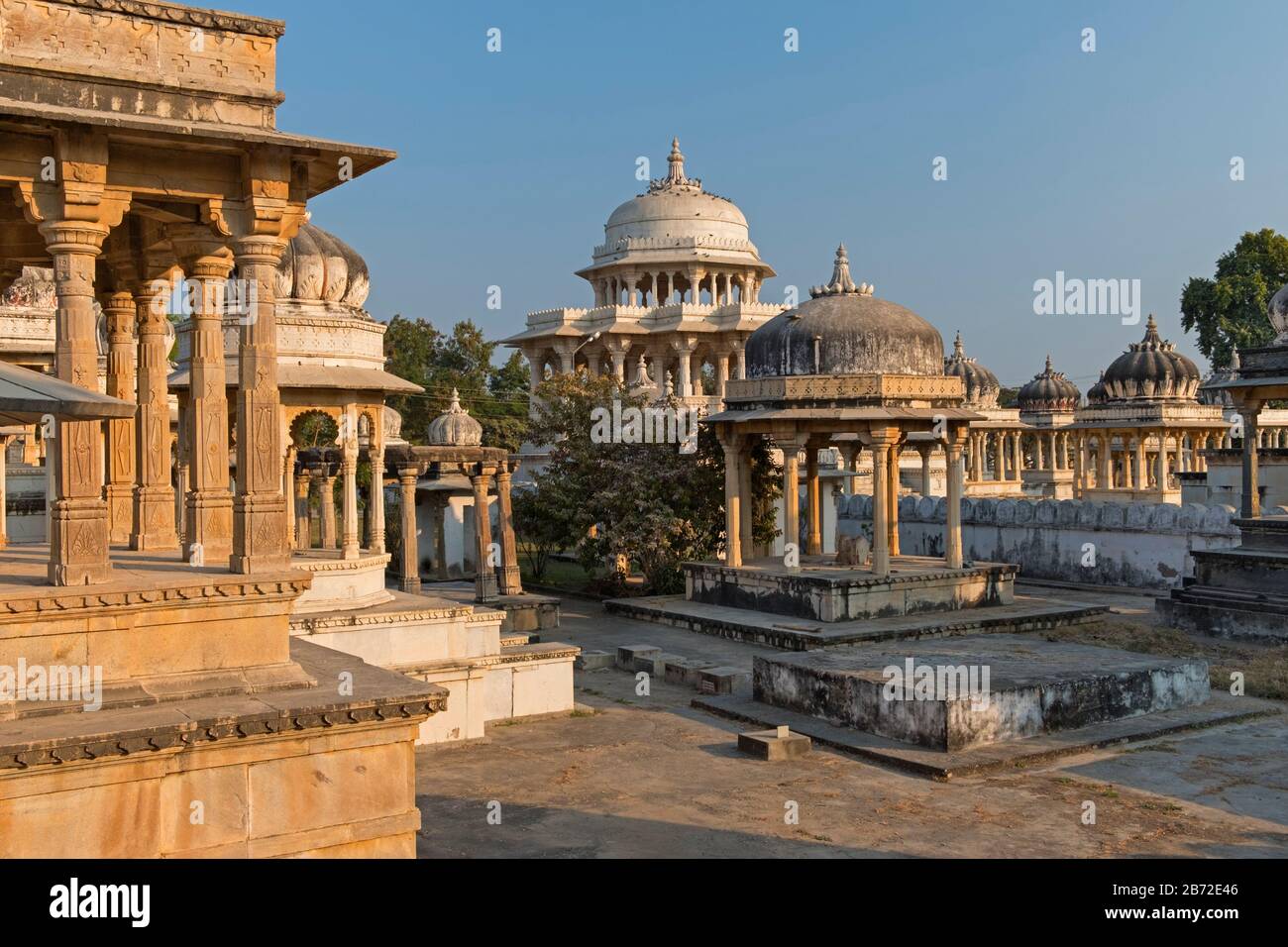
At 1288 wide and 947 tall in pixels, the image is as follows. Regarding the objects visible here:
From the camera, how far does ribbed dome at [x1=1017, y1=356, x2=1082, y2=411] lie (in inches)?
2004

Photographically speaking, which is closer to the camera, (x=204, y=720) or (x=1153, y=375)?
(x=204, y=720)

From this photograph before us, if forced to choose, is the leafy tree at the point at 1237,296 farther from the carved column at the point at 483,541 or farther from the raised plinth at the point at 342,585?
the raised plinth at the point at 342,585

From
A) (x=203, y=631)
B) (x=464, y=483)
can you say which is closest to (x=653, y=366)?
(x=464, y=483)

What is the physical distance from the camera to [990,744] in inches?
481

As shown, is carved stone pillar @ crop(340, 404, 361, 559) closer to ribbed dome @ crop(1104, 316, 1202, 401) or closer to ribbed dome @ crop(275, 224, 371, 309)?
ribbed dome @ crop(275, 224, 371, 309)

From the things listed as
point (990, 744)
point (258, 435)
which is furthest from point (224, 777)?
point (990, 744)

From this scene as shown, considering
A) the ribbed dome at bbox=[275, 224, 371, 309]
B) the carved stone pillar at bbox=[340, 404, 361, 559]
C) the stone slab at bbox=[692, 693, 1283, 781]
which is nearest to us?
the stone slab at bbox=[692, 693, 1283, 781]

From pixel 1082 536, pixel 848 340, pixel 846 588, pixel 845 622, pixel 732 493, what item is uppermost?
pixel 848 340

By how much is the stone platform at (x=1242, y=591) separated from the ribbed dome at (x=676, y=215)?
31653 millimetres

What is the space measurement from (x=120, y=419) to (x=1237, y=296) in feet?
179

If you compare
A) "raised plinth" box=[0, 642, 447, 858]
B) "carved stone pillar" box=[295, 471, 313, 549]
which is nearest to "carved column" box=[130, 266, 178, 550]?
"raised plinth" box=[0, 642, 447, 858]

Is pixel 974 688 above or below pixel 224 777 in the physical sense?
below

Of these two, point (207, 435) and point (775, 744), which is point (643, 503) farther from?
point (207, 435)

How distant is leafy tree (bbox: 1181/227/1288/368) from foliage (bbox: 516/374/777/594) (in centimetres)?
3684
